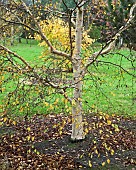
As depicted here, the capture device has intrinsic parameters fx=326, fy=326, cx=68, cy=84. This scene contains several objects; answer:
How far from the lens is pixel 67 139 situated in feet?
20.9

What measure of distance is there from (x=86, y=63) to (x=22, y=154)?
1.99 m

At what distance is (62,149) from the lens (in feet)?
19.5

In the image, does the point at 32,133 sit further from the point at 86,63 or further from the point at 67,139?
the point at 86,63

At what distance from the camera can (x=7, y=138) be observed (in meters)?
6.60

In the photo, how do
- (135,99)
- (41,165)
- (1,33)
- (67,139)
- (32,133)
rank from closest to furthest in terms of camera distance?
(1,33) < (41,165) < (67,139) < (32,133) < (135,99)

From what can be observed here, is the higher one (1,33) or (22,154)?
(1,33)

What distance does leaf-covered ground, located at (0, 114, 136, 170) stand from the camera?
5.35 m

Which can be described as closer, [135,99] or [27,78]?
[27,78]

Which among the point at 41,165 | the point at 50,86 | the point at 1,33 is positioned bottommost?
the point at 41,165

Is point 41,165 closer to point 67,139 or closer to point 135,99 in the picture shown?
point 67,139

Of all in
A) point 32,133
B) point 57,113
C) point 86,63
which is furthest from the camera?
point 57,113

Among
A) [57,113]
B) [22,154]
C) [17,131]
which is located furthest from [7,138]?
[57,113]

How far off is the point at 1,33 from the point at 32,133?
2553mm

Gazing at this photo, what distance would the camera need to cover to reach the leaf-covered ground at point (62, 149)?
535 centimetres
